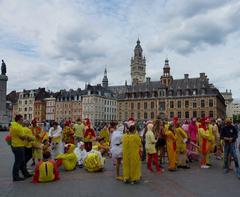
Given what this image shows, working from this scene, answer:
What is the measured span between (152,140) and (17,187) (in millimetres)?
4545

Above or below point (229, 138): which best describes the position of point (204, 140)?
below

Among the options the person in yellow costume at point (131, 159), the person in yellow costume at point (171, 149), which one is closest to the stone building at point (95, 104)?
the person in yellow costume at point (171, 149)

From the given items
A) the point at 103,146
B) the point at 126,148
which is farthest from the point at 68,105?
the point at 126,148

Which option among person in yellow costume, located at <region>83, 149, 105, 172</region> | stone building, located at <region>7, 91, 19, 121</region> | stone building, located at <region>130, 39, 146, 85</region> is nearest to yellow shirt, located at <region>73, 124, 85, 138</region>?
person in yellow costume, located at <region>83, 149, 105, 172</region>

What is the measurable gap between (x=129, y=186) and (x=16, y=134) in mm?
3616

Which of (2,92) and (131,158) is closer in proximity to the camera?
(131,158)

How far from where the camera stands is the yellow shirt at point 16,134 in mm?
9500

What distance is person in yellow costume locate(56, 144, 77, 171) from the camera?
37.6ft

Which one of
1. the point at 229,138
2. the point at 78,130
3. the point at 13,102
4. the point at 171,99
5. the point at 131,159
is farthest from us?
the point at 13,102

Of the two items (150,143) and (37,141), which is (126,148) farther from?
(37,141)

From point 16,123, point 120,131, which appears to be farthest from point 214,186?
point 16,123

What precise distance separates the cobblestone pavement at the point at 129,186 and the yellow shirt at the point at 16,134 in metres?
1.10

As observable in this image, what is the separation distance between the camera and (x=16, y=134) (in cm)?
952

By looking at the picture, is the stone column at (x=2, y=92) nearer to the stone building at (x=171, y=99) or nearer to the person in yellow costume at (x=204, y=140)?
the stone building at (x=171, y=99)
